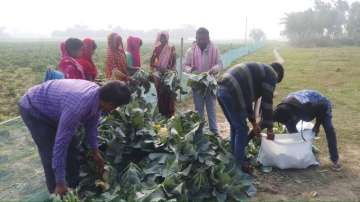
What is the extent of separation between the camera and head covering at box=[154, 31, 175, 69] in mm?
6355

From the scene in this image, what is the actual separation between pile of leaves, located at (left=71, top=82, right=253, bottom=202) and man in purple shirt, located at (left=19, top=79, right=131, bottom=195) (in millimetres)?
360

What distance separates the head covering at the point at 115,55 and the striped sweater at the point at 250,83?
2157 mm

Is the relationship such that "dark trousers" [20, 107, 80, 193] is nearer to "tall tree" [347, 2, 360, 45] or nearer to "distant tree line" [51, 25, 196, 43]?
"tall tree" [347, 2, 360, 45]

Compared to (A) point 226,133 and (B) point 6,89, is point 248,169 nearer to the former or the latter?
(A) point 226,133

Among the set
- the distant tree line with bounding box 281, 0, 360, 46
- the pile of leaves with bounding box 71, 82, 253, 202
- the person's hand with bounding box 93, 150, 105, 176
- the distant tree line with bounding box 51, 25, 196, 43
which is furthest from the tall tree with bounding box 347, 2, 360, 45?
the distant tree line with bounding box 51, 25, 196, 43

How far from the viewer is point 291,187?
457 cm

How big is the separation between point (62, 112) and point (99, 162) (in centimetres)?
87

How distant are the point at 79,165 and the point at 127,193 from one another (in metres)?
0.63

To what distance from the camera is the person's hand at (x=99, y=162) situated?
3735 millimetres

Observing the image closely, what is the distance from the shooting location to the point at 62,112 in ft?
10.1

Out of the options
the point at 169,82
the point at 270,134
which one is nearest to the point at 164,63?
the point at 169,82

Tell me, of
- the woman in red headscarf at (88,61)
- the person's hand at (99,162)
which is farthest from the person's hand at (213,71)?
the person's hand at (99,162)

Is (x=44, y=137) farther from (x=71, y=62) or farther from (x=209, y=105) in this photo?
(x=209, y=105)

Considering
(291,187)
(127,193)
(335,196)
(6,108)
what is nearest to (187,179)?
(127,193)
